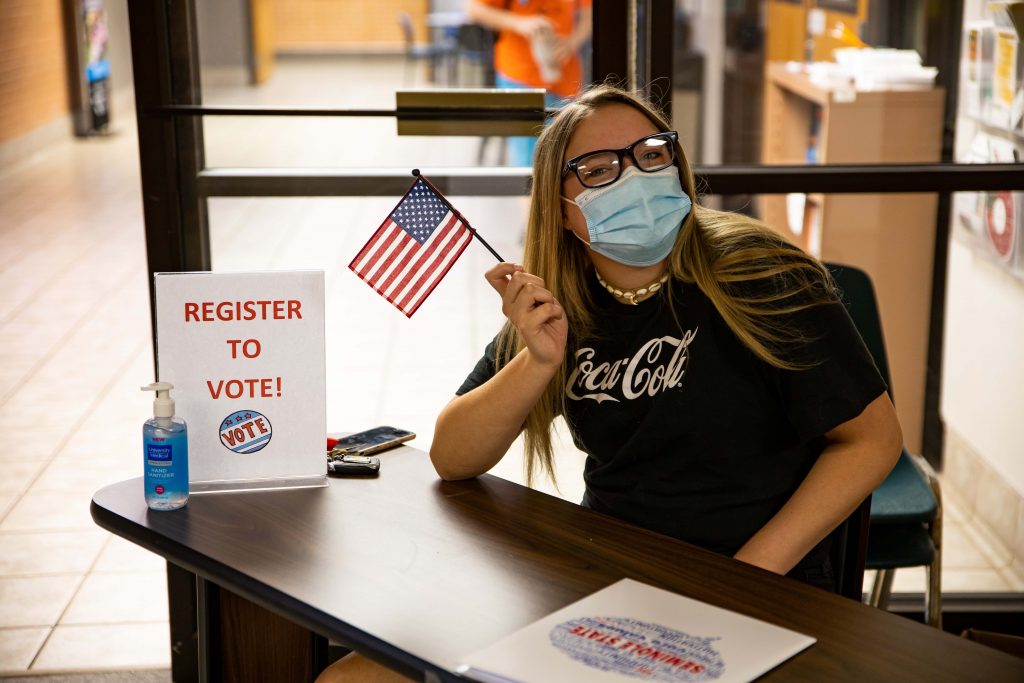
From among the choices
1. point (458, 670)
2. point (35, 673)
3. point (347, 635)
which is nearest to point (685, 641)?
point (458, 670)

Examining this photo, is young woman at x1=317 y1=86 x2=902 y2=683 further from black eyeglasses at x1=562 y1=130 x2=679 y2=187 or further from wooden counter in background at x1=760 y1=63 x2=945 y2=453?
wooden counter in background at x1=760 y1=63 x2=945 y2=453

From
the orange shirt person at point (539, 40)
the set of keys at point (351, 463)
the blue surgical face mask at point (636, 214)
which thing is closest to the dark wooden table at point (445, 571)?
the set of keys at point (351, 463)

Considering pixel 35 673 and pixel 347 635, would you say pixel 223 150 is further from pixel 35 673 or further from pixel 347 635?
pixel 347 635

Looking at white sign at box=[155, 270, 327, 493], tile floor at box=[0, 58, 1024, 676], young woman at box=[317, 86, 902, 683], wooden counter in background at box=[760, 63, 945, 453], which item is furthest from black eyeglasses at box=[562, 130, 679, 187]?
wooden counter in background at box=[760, 63, 945, 453]

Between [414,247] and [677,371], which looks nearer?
[677,371]

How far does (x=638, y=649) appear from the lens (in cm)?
119

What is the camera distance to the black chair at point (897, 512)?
2168 millimetres

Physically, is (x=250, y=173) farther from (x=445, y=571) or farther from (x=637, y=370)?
(x=445, y=571)

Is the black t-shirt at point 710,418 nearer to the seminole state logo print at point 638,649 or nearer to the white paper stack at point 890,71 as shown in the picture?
the seminole state logo print at point 638,649

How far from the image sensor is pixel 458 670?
117cm

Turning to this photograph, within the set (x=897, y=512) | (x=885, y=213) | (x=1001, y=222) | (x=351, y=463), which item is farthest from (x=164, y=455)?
(x=1001, y=222)

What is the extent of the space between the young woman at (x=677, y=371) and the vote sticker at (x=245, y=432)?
0.83 feet

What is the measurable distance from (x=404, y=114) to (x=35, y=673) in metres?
1.52

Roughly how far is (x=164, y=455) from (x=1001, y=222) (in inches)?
88.9
